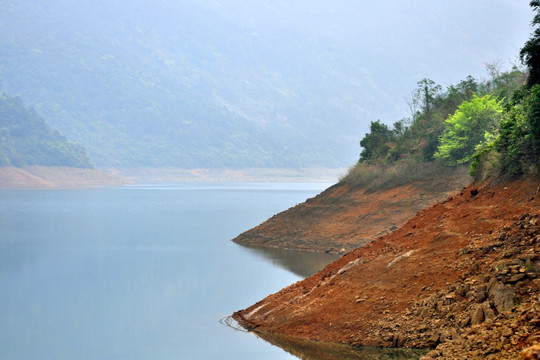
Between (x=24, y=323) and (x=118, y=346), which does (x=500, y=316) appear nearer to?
(x=118, y=346)

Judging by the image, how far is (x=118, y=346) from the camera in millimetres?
16359

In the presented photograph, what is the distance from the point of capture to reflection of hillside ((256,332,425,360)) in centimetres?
1312

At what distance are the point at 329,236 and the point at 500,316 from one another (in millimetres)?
24320

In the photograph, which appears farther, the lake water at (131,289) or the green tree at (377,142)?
the green tree at (377,142)

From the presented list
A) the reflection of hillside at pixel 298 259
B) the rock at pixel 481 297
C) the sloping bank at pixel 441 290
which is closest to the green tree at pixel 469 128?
the reflection of hillside at pixel 298 259

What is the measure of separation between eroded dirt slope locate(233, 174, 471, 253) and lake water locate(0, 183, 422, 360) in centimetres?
199

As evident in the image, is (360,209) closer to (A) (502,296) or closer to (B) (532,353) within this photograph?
(A) (502,296)

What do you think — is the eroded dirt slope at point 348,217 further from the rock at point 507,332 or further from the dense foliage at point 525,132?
the rock at point 507,332

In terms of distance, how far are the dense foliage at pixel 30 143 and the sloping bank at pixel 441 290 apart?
150818 millimetres

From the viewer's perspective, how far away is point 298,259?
105 feet

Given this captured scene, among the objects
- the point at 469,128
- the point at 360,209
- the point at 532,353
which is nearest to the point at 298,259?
the point at 360,209

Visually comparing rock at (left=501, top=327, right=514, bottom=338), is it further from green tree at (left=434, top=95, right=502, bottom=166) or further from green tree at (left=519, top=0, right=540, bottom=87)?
green tree at (left=434, top=95, right=502, bottom=166)

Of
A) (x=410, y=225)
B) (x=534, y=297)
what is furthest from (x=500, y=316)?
(x=410, y=225)

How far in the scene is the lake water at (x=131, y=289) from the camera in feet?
53.5
